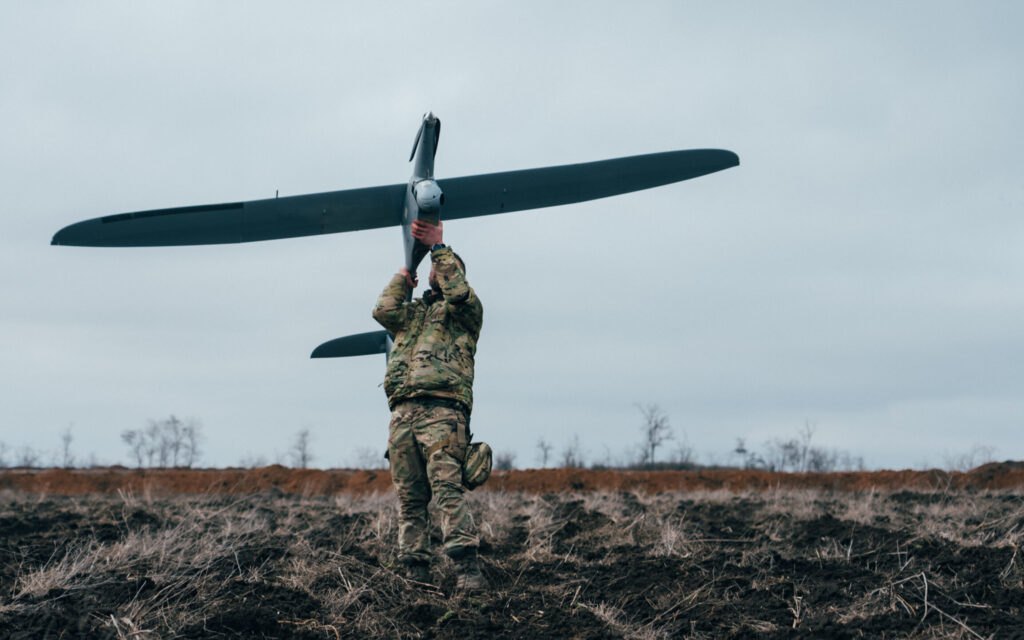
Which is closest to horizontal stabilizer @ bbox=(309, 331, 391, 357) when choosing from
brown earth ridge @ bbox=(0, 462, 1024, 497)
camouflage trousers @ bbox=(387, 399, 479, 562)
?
camouflage trousers @ bbox=(387, 399, 479, 562)

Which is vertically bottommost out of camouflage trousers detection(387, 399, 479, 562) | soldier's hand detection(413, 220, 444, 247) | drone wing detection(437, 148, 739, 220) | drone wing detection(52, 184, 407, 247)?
camouflage trousers detection(387, 399, 479, 562)

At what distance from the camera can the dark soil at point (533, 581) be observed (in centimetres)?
470

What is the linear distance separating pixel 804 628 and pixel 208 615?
329 cm

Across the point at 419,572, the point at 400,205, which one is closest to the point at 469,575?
the point at 419,572

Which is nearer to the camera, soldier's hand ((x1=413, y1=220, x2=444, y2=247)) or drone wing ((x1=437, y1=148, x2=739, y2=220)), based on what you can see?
soldier's hand ((x1=413, y1=220, x2=444, y2=247))

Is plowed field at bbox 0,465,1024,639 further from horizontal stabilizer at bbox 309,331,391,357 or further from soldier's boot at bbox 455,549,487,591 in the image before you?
horizontal stabilizer at bbox 309,331,391,357

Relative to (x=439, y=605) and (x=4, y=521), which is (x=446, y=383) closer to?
(x=439, y=605)

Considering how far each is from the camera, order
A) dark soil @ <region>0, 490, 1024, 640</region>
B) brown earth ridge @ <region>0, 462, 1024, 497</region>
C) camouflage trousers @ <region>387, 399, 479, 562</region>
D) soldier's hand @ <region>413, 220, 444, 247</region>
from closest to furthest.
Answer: dark soil @ <region>0, 490, 1024, 640</region>, camouflage trousers @ <region>387, 399, 479, 562</region>, soldier's hand @ <region>413, 220, 444, 247</region>, brown earth ridge @ <region>0, 462, 1024, 497</region>

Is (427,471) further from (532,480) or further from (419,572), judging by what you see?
(532,480)

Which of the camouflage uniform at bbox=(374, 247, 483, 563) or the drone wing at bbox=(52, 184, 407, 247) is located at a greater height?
the drone wing at bbox=(52, 184, 407, 247)

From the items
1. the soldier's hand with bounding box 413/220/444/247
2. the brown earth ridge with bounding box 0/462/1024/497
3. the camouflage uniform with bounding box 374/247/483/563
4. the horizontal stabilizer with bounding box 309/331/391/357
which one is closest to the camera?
the camouflage uniform with bounding box 374/247/483/563

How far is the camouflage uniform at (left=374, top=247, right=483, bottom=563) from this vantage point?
5.55 meters

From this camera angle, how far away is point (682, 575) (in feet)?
19.5

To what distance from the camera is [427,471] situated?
5633 mm
